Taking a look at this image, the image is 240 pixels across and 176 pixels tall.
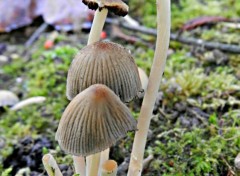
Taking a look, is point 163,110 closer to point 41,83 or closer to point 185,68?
point 185,68

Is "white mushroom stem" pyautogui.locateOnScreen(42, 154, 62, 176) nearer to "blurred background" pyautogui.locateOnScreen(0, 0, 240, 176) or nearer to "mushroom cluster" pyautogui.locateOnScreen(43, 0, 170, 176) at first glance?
"mushroom cluster" pyautogui.locateOnScreen(43, 0, 170, 176)

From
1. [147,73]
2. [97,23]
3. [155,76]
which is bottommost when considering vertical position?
[147,73]

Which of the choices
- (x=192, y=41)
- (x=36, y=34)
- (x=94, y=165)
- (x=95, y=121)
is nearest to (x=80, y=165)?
(x=94, y=165)

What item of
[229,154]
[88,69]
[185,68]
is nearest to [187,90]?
[185,68]

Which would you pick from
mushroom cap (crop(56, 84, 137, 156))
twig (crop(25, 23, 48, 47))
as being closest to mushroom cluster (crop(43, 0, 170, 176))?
mushroom cap (crop(56, 84, 137, 156))

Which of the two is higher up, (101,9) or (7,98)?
(101,9)

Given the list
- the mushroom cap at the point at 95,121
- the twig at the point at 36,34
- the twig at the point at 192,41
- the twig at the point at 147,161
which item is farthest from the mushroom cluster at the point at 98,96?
the twig at the point at 36,34

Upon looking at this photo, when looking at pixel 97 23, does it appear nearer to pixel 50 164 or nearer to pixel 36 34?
pixel 50 164
